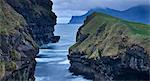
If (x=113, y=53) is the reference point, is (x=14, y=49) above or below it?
above

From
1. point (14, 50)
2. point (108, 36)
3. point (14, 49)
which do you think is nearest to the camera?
point (14, 50)

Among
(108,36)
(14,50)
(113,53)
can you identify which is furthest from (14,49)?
(108,36)

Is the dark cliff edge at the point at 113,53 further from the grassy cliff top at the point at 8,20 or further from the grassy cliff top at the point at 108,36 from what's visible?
the grassy cliff top at the point at 8,20

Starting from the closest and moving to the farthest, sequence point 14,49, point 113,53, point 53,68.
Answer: point 14,49 → point 113,53 → point 53,68

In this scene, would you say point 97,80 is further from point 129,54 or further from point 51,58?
point 51,58

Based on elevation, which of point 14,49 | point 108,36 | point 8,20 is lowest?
point 14,49

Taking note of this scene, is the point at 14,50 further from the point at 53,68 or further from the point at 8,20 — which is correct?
the point at 53,68

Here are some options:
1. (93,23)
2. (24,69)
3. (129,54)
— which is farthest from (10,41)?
(93,23)
